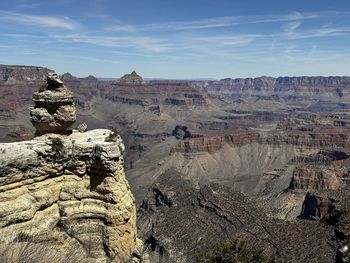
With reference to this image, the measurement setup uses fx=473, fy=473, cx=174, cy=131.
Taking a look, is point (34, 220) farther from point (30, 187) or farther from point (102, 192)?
point (102, 192)

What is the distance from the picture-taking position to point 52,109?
2117 centimetres

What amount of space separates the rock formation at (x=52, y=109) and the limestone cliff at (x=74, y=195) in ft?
4.85

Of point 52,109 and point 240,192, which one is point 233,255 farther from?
point 240,192

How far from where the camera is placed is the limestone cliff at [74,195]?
1720 cm

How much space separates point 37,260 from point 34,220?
379cm

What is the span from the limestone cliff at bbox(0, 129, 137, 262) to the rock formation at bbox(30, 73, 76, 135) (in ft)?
4.85

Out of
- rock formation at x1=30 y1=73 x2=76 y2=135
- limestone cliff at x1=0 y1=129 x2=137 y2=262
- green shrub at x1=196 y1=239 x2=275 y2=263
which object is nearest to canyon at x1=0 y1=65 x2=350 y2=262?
limestone cliff at x1=0 y1=129 x2=137 y2=262

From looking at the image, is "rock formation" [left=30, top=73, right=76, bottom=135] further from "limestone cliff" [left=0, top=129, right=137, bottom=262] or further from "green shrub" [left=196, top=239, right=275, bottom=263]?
"green shrub" [left=196, top=239, right=275, bottom=263]

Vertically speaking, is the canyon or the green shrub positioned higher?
the green shrub

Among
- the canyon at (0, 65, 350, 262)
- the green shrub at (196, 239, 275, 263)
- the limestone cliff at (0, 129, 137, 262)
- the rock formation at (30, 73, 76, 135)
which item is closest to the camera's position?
the limestone cliff at (0, 129, 137, 262)

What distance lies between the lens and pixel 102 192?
18.8m

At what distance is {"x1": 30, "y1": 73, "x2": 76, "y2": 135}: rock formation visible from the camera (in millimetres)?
21016

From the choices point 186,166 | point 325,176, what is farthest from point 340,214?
point 186,166

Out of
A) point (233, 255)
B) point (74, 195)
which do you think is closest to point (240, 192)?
point (233, 255)
